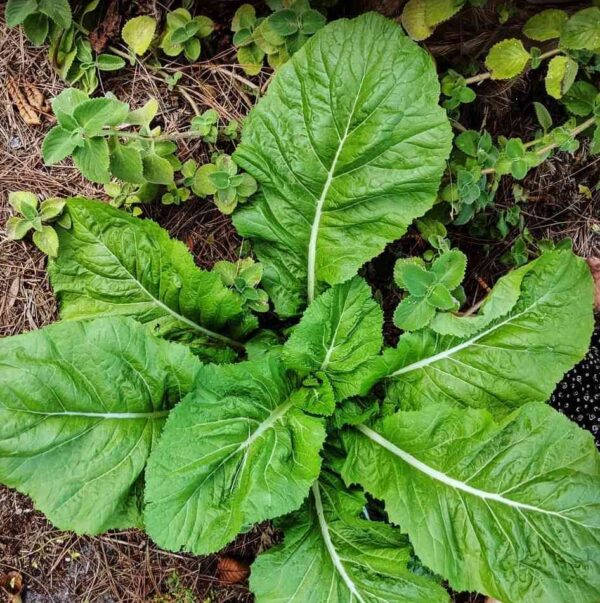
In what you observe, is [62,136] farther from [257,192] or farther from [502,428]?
[502,428]

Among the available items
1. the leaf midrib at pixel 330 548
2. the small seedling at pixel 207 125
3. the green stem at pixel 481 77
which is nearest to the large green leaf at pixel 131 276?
the small seedling at pixel 207 125

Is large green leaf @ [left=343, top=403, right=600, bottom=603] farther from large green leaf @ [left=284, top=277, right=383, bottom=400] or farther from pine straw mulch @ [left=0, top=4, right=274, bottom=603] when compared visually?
pine straw mulch @ [left=0, top=4, right=274, bottom=603]

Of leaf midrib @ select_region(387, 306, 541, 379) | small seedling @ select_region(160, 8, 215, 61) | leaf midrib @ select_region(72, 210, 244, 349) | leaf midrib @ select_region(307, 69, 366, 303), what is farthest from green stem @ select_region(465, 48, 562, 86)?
leaf midrib @ select_region(72, 210, 244, 349)

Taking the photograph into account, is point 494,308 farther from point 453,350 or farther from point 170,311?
point 170,311

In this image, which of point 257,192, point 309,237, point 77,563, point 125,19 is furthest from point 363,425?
point 125,19

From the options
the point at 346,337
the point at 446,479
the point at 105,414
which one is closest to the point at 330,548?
the point at 446,479

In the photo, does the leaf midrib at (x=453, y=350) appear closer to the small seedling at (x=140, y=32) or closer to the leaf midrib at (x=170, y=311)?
the leaf midrib at (x=170, y=311)
